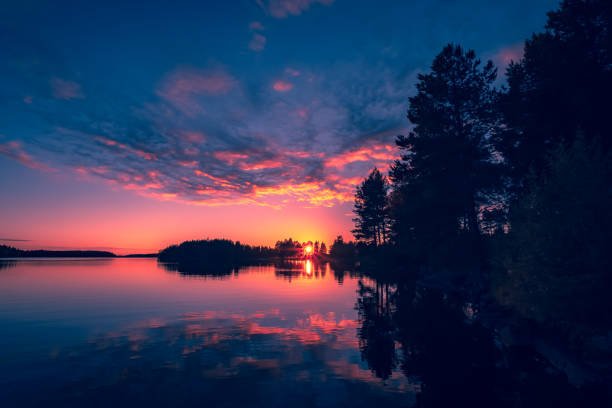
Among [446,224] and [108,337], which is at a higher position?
[446,224]

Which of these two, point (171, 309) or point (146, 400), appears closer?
point (146, 400)

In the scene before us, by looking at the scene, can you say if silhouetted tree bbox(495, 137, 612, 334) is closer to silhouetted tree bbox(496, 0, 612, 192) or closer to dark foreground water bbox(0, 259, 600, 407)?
dark foreground water bbox(0, 259, 600, 407)

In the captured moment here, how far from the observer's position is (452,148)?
30.1 meters

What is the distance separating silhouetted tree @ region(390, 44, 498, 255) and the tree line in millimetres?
109

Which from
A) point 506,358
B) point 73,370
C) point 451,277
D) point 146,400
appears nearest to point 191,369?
point 146,400

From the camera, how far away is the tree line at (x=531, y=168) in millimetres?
11992

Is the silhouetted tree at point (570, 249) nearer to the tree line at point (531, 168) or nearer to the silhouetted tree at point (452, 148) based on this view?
the tree line at point (531, 168)

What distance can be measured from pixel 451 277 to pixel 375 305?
16919 millimetres

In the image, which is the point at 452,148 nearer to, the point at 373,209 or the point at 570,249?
the point at 570,249

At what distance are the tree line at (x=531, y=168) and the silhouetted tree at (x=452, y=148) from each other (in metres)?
0.11

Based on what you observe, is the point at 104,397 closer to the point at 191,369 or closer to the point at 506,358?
the point at 191,369

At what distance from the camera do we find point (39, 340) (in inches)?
620

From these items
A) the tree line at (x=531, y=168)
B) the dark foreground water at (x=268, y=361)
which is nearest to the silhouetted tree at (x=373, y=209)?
the tree line at (x=531, y=168)

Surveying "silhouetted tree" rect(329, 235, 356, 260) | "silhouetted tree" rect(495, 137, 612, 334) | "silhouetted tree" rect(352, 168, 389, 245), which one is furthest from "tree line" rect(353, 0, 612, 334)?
"silhouetted tree" rect(329, 235, 356, 260)
